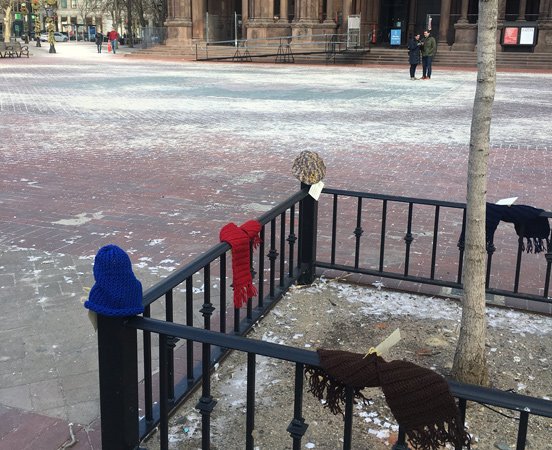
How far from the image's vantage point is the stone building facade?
39.4 m

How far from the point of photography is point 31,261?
5949 millimetres

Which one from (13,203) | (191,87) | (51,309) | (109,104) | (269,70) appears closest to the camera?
(51,309)

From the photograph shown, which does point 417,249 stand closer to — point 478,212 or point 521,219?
point 521,219

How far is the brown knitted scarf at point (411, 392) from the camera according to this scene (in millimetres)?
2213

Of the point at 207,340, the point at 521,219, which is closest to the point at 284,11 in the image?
the point at 521,219

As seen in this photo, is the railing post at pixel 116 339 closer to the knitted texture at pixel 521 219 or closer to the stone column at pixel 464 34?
the knitted texture at pixel 521 219

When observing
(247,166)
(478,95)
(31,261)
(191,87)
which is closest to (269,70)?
(191,87)

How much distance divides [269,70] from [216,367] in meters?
30.9

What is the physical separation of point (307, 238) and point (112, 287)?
301cm

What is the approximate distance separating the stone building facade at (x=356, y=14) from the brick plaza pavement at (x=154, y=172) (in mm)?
18885

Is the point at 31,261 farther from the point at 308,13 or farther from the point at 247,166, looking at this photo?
the point at 308,13

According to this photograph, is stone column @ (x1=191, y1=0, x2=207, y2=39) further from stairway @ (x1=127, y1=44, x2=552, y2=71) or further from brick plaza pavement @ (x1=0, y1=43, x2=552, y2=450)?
brick plaza pavement @ (x1=0, y1=43, x2=552, y2=450)

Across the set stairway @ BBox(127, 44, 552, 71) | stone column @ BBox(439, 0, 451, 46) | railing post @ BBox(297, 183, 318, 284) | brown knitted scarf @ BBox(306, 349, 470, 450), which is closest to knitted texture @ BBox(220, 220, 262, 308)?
railing post @ BBox(297, 183, 318, 284)

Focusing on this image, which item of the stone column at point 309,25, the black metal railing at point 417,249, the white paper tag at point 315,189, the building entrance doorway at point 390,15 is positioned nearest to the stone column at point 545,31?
the building entrance doorway at point 390,15
